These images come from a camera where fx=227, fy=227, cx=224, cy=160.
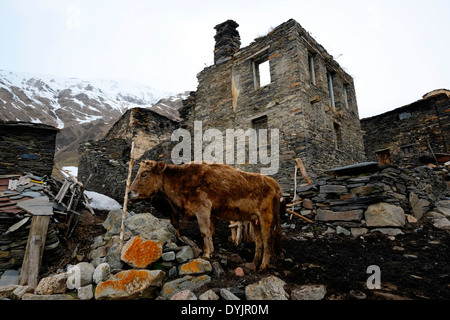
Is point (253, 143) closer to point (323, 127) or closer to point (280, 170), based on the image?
point (280, 170)

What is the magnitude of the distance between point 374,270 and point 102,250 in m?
5.18

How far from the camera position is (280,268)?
396 centimetres

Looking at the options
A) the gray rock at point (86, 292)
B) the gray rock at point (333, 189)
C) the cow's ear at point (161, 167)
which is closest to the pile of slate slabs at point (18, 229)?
the gray rock at point (86, 292)

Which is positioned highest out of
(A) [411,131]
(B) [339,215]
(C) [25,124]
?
(A) [411,131]

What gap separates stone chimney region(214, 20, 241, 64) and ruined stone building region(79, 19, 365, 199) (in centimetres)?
5

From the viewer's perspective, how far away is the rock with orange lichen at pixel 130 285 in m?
3.03

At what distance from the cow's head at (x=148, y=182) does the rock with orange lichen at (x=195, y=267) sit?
1491 millimetres

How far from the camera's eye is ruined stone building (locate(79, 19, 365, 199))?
33.3 feet

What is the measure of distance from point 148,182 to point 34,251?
307cm

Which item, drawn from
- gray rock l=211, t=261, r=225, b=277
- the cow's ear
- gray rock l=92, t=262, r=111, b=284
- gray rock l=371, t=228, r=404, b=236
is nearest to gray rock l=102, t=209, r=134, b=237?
gray rock l=92, t=262, r=111, b=284

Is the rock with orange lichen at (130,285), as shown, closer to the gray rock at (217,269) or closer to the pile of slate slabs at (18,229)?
the gray rock at (217,269)

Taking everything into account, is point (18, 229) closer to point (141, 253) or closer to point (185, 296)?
point (141, 253)

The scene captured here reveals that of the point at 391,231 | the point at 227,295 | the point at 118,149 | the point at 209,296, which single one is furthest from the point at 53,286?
the point at 118,149

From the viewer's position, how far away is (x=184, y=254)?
376 centimetres
